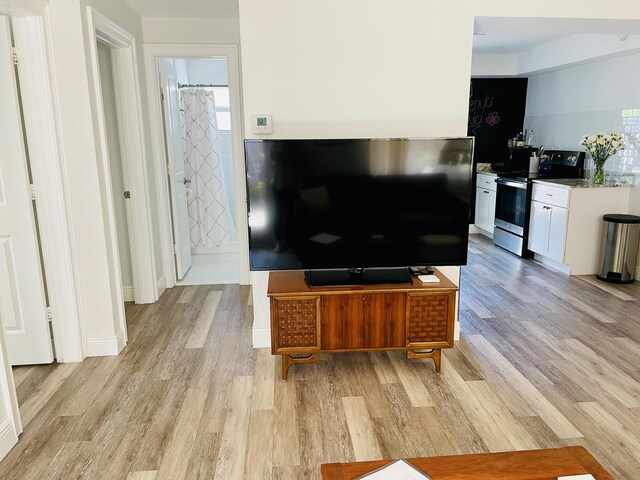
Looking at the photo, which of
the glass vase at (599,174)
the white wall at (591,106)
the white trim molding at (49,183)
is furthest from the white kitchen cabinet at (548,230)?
the white trim molding at (49,183)

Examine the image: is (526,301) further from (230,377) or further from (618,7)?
(230,377)

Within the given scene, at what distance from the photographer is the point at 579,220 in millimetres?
4801

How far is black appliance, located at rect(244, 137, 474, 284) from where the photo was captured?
2.67m

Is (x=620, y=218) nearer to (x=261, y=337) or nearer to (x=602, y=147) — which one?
(x=602, y=147)

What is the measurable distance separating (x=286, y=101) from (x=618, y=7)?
227cm

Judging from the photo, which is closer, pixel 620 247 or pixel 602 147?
pixel 620 247

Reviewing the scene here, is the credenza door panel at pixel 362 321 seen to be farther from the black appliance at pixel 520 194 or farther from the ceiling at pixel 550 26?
the black appliance at pixel 520 194

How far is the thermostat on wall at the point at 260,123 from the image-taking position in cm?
295

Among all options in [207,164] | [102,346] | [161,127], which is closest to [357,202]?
[102,346]

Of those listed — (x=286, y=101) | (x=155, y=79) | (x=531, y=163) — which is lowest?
(x=531, y=163)

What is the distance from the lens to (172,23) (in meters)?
4.15

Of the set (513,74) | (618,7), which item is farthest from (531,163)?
(618,7)

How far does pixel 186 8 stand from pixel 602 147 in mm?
4196

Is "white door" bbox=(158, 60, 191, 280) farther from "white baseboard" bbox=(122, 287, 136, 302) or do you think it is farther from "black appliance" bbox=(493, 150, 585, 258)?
"black appliance" bbox=(493, 150, 585, 258)
